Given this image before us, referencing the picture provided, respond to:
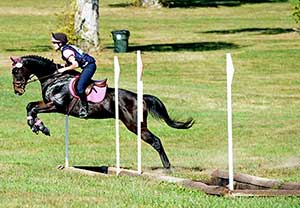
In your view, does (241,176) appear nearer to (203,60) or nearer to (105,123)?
(105,123)

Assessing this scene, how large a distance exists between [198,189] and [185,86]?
21975 millimetres

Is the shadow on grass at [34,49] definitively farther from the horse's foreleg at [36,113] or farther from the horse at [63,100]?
the horse's foreleg at [36,113]

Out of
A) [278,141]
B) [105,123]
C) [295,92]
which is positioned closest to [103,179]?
[278,141]

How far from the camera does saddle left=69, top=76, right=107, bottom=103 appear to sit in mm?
17198

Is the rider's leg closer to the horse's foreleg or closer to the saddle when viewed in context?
the saddle

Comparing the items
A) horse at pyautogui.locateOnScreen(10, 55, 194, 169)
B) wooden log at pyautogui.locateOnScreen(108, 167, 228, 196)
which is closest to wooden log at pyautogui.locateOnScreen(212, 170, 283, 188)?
wooden log at pyautogui.locateOnScreen(108, 167, 228, 196)

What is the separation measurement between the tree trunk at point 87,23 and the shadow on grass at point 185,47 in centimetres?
291

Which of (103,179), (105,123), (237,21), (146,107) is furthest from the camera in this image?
(237,21)

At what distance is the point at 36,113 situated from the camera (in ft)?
56.6

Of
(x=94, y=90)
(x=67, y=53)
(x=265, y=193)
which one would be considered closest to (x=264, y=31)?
(x=94, y=90)

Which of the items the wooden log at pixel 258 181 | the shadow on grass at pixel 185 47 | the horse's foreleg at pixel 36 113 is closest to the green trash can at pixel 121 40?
the shadow on grass at pixel 185 47

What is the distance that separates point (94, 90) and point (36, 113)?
3.30 feet

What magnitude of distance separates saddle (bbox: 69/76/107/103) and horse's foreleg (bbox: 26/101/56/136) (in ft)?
1.47

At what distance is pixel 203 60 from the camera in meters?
43.3
